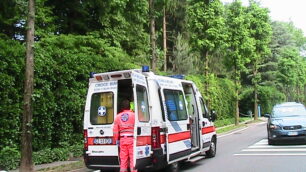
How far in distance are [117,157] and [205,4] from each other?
64.0ft

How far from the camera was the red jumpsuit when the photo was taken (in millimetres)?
8531

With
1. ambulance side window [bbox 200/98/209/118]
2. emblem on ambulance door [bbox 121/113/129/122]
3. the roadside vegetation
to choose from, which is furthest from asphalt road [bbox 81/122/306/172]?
emblem on ambulance door [bbox 121/113/129/122]

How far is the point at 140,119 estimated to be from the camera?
9180 millimetres

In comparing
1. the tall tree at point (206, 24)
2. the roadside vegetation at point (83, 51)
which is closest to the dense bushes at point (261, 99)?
the roadside vegetation at point (83, 51)

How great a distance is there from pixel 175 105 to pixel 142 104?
61.0 inches

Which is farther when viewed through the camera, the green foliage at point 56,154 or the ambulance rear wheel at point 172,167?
the green foliage at point 56,154

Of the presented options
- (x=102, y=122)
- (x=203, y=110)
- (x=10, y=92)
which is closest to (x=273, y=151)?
(x=203, y=110)

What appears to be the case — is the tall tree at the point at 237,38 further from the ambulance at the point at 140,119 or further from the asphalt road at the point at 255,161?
the ambulance at the point at 140,119

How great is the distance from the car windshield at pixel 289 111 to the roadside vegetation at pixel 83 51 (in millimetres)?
6114

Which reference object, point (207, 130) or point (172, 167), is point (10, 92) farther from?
point (207, 130)

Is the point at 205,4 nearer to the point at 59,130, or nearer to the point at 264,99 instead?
the point at 59,130

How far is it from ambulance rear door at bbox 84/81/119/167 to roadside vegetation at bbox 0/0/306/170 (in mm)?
1554

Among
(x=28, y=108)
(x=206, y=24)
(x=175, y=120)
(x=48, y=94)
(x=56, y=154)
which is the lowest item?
(x=56, y=154)

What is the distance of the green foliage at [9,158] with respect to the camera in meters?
10.8
